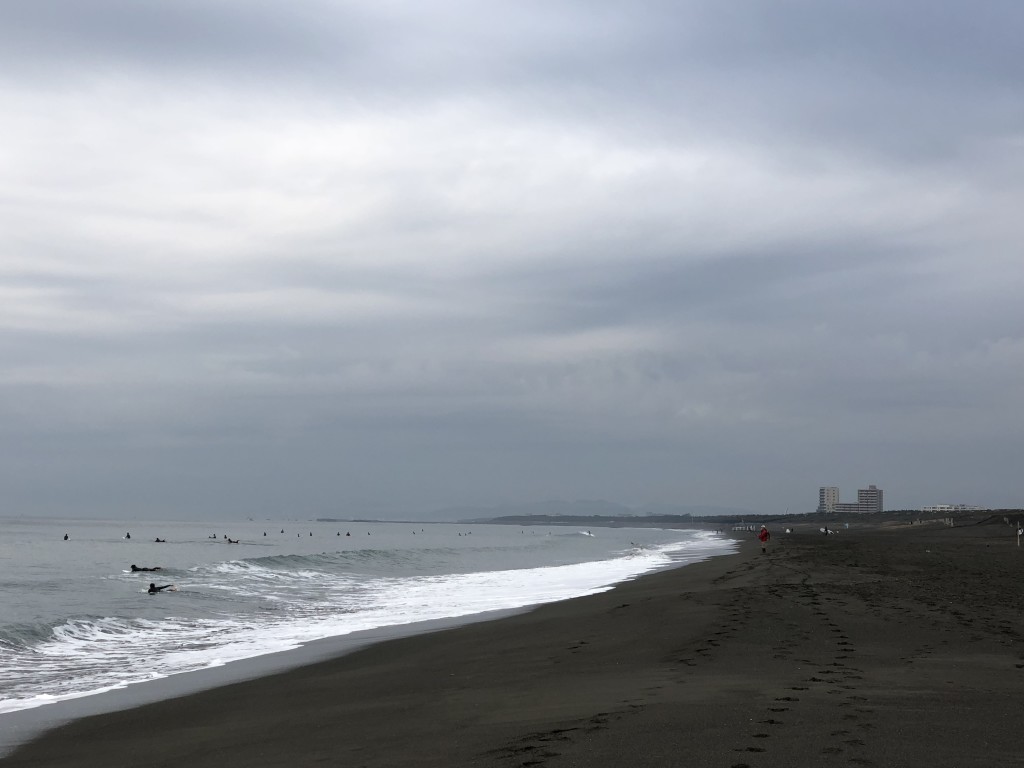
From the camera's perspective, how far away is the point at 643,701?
8805 millimetres

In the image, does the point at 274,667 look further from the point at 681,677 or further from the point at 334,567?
the point at 334,567

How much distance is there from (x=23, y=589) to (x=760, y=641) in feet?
89.6

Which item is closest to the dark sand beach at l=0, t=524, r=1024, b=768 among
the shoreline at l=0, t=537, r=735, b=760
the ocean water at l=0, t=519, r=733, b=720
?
the shoreline at l=0, t=537, r=735, b=760

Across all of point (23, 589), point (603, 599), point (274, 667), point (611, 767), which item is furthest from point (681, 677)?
point (23, 589)

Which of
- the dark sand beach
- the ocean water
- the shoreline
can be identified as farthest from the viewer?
the ocean water

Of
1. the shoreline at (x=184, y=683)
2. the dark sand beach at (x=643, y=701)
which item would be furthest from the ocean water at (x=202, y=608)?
the dark sand beach at (x=643, y=701)

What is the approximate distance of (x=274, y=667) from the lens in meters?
14.7

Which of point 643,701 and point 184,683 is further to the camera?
point 184,683

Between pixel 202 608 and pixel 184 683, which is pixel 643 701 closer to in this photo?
pixel 184 683

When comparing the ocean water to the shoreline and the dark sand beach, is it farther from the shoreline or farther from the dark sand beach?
the dark sand beach

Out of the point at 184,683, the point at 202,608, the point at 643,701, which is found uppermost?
the point at 643,701

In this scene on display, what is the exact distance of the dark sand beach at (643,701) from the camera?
6957 mm

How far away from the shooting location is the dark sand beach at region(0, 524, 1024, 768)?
6.96 meters

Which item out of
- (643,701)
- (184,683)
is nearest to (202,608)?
(184,683)
